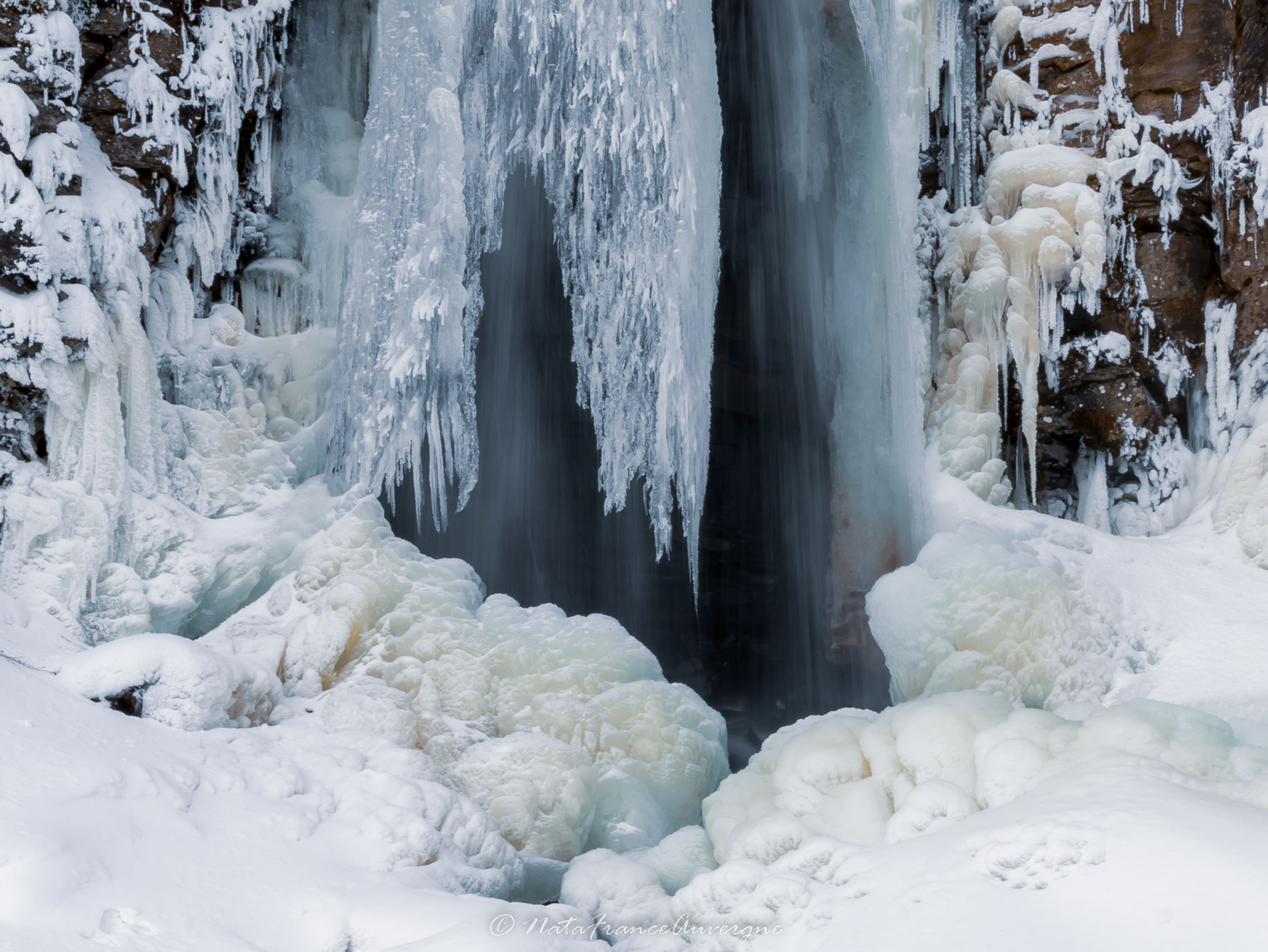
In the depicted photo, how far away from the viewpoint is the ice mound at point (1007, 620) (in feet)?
18.5

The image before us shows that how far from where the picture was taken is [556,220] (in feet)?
24.4

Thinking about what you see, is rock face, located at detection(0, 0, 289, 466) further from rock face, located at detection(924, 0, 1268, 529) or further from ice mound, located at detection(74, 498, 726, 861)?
rock face, located at detection(924, 0, 1268, 529)

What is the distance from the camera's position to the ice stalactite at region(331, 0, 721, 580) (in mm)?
6527

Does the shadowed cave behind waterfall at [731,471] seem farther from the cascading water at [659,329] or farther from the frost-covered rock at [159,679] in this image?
the frost-covered rock at [159,679]

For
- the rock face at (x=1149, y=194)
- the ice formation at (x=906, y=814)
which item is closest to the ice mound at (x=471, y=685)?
the ice formation at (x=906, y=814)

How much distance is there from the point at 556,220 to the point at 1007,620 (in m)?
4.37

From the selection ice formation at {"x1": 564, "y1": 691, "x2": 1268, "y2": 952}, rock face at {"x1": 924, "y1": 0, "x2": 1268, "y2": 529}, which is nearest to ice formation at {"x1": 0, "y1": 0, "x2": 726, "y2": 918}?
ice formation at {"x1": 564, "y1": 691, "x2": 1268, "y2": 952}

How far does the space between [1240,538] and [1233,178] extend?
2816mm

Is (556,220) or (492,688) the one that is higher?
(556,220)

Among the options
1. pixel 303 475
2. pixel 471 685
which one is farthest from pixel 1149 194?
pixel 303 475

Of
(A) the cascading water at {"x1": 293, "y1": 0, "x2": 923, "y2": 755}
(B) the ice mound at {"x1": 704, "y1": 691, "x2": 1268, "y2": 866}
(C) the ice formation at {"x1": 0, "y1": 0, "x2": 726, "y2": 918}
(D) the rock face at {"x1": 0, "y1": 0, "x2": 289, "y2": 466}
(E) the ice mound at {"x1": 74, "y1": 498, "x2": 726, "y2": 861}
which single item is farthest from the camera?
(A) the cascading water at {"x1": 293, "y1": 0, "x2": 923, "y2": 755}

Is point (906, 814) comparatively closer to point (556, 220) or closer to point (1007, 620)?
point (1007, 620)

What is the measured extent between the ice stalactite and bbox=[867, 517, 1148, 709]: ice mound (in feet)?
5.08

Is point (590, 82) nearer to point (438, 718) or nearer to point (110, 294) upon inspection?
point (110, 294)
